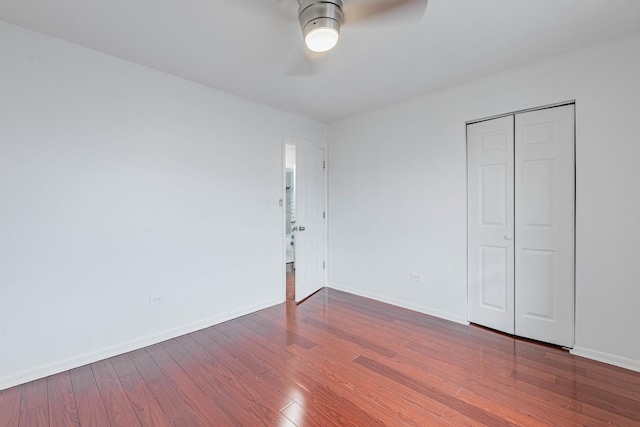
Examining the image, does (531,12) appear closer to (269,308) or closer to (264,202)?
(264,202)

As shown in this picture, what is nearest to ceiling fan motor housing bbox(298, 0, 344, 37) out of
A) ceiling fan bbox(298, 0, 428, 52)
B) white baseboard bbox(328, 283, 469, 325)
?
ceiling fan bbox(298, 0, 428, 52)

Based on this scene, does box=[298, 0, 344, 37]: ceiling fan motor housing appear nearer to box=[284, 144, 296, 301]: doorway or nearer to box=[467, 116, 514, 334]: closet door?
box=[467, 116, 514, 334]: closet door

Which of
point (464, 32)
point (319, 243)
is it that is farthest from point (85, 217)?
point (464, 32)

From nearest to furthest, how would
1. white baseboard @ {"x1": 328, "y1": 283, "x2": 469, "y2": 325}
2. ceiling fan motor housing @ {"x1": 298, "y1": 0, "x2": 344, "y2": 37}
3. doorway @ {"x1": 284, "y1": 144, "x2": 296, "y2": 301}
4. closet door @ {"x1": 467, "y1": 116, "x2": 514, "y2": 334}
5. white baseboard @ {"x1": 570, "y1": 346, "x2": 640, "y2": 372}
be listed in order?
ceiling fan motor housing @ {"x1": 298, "y1": 0, "x2": 344, "y2": 37}, white baseboard @ {"x1": 570, "y1": 346, "x2": 640, "y2": 372}, closet door @ {"x1": 467, "y1": 116, "x2": 514, "y2": 334}, white baseboard @ {"x1": 328, "y1": 283, "x2": 469, "y2": 325}, doorway @ {"x1": 284, "y1": 144, "x2": 296, "y2": 301}

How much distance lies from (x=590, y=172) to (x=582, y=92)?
669 millimetres

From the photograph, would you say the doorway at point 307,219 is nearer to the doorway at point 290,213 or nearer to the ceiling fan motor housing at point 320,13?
the doorway at point 290,213

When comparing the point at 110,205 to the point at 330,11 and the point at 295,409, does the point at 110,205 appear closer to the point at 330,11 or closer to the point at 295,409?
the point at 295,409

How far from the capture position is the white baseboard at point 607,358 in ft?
6.91

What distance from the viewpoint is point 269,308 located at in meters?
3.44

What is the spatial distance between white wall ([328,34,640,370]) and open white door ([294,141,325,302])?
199 millimetres

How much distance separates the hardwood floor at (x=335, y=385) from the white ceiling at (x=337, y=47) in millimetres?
2538

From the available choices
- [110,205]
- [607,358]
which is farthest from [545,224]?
[110,205]

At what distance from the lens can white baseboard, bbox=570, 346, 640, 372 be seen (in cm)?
211

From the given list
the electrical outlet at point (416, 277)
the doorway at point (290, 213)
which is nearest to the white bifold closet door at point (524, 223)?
the electrical outlet at point (416, 277)
